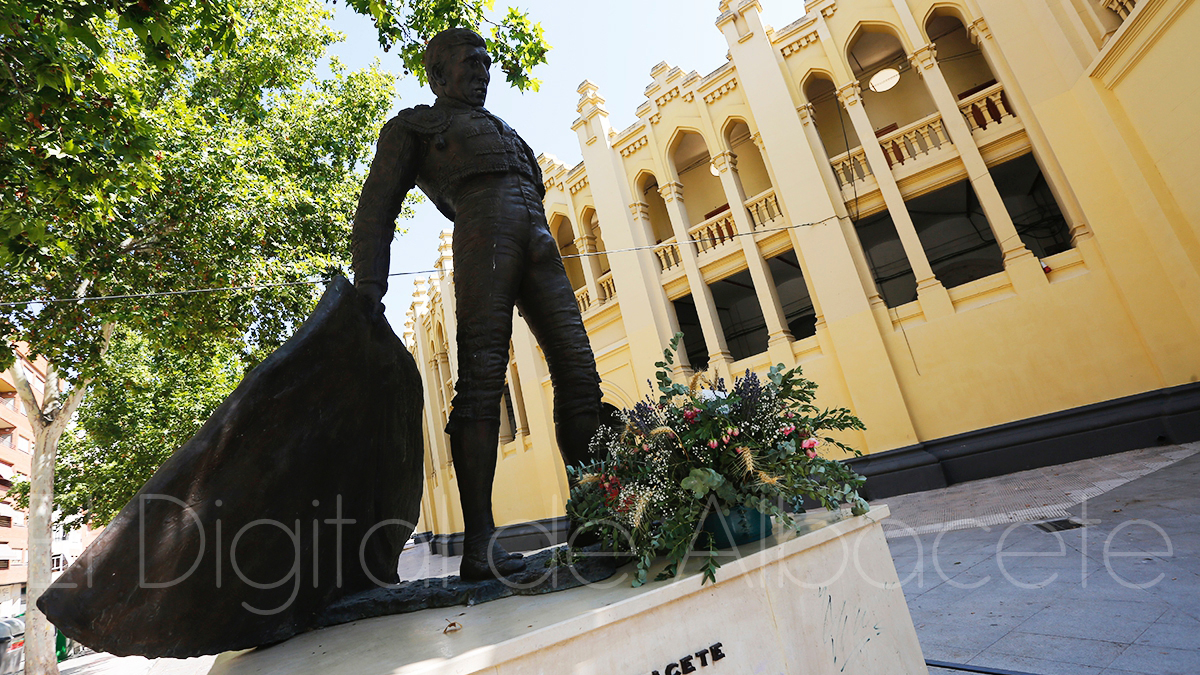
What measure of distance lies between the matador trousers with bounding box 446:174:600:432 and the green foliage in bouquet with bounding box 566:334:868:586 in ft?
1.72

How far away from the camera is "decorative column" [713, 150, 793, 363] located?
408 inches

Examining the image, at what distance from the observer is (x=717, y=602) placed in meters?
1.76

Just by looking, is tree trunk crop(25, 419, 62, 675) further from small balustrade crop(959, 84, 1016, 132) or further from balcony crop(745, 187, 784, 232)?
small balustrade crop(959, 84, 1016, 132)

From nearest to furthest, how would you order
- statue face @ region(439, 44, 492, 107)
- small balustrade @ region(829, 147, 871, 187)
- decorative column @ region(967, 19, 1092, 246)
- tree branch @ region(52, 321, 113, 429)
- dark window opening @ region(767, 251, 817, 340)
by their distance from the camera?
statue face @ region(439, 44, 492, 107)
decorative column @ region(967, 19, 1092, 246)
tree branch @ region(52, 321, 113, 429)
small balustrade @ region(829, 147, 871, 187)
dark window opening @ region(767, 251, 817, 340)

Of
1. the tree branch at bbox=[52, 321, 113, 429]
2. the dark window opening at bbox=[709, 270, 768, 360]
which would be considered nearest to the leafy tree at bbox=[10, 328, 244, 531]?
the tree branch at bbox=[52, 321, 113, 429]

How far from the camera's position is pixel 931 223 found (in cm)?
1312

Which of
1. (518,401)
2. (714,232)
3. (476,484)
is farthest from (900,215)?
(518,401)

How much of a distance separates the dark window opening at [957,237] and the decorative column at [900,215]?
9.34 feet

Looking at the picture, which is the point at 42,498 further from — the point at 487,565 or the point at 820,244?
the point at 820,244

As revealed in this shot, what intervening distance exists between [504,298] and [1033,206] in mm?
13405

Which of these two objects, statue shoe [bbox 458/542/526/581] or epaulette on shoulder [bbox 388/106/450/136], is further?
epaulette on shoulder [bbox 388/106/450/136]

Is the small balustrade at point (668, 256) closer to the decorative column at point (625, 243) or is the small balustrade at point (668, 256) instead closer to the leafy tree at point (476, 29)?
the decorative column at point (625, 243)

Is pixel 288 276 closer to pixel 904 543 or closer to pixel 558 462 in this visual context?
pixel 558 462

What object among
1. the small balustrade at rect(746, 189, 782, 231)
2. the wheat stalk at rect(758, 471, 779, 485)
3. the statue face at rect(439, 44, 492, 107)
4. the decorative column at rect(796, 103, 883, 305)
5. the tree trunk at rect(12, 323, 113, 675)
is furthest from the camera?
the small balustrade at rect(746, 189, 782, 231)
